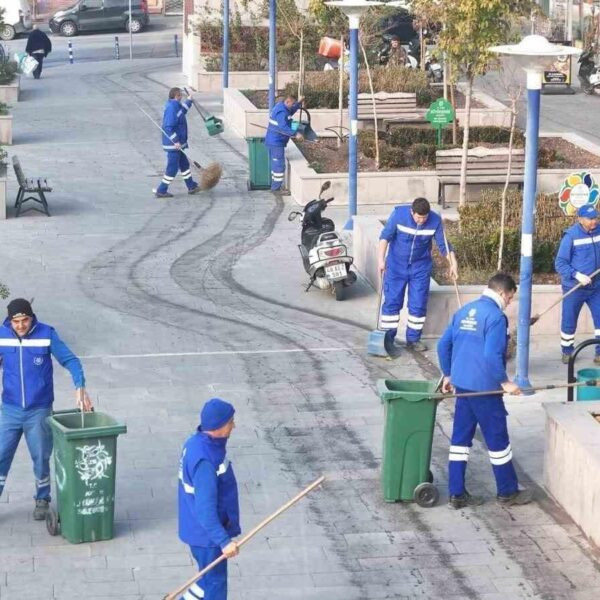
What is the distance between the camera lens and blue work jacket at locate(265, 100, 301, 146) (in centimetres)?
2233

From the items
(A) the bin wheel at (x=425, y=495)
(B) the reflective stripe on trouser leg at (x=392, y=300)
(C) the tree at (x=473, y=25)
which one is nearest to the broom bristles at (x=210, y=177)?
(C) the tree at (x=473, y=25)

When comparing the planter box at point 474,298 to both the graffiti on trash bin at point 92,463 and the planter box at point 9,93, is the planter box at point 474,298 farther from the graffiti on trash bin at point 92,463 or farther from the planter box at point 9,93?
the planter box at point 9,93

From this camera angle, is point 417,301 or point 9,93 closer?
point 417,301

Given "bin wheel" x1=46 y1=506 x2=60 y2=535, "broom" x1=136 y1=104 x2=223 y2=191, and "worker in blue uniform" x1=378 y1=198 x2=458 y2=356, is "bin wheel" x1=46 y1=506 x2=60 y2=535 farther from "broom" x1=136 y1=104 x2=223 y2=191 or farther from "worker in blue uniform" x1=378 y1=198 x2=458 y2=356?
"broom" x1=136 y1=104 x2=223 y2=191

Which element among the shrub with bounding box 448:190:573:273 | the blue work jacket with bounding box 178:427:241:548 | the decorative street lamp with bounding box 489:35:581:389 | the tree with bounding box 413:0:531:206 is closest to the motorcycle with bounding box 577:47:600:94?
the tree with bounding box 413:0:531:206

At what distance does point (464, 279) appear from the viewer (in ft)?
53.2

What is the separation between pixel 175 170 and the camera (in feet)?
73.7

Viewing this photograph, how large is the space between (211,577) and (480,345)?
3.09 m

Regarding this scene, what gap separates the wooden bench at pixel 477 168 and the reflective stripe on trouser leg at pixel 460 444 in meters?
10.6

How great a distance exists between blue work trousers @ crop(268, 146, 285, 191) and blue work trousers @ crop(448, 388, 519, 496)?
475 inches

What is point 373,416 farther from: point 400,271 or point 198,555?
point 198,555

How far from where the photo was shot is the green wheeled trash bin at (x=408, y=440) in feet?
35.7

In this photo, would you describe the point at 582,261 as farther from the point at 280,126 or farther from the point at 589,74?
the point at 589,74

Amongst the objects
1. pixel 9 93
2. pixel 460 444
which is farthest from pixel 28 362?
pixel 9 93
